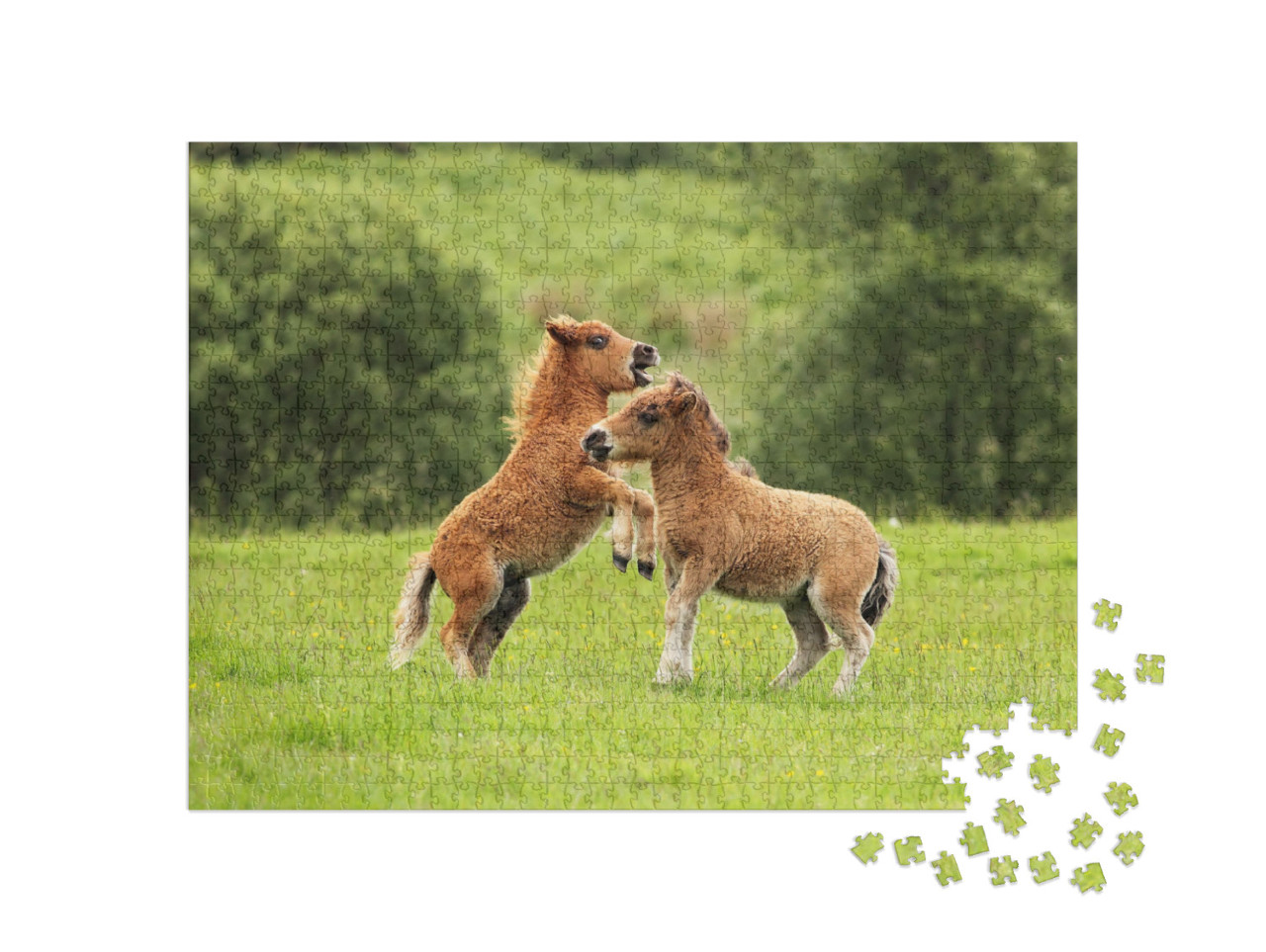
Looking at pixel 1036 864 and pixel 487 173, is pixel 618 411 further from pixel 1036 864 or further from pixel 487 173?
pixel 1036 864

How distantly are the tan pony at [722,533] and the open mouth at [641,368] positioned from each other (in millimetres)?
238

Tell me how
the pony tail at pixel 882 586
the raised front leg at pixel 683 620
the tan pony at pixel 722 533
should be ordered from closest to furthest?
the raised front leg at pixel 683 620 → the tan pony at pixel 722 533 → the pony tail at pixel 882 586

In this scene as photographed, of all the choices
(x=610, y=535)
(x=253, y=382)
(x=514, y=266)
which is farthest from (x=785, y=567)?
(x=253, y=382)

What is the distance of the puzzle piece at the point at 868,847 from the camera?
27.2ft

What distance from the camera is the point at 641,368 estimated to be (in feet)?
30.8

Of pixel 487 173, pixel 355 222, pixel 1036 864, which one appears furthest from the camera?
pixel 355 222

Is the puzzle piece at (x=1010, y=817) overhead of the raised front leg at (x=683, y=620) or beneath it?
beneath

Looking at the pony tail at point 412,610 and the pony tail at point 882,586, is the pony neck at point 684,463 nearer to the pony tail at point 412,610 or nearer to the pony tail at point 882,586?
the pony tail at point 882,586

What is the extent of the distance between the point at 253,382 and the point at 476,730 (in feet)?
8.01

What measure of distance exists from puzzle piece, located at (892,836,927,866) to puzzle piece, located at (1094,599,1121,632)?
1653mm

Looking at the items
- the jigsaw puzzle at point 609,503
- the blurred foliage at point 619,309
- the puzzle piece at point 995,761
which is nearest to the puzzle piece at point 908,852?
the jigsaw puzzle at point 609,503

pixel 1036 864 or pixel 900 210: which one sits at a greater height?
pixel 900 210

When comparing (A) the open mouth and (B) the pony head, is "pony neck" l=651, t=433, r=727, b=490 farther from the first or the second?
(A) the open mouth

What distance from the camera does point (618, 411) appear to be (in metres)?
9.16
